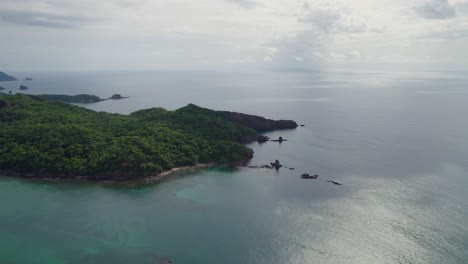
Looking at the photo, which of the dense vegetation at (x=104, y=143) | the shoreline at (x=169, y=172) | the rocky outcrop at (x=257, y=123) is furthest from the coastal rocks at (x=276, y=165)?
the rocky outcrop at (x=257, y=123)

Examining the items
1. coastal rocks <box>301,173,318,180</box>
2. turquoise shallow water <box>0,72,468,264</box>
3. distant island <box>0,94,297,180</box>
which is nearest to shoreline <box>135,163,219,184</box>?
distant island <box>0,94,297,180</box>

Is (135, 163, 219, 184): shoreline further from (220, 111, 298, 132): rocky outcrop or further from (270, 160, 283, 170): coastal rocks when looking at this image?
(220, 111, 298, 132): rocky outcrop

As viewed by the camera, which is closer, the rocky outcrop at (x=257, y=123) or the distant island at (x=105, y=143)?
the distant island at (x=105, y=143)

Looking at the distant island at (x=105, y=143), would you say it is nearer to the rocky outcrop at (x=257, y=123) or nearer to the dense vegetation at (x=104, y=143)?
the dense vegetation at (x=104, y=143)

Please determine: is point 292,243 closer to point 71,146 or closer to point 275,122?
point 71,146

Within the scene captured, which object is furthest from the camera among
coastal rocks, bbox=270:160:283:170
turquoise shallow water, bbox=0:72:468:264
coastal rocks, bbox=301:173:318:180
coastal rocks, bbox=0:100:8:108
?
coastal rocks, bbox=0:100:8:108

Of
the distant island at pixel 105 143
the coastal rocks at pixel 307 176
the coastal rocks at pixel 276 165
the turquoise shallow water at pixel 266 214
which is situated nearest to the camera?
the turquoise shallow water at pixel 266 214

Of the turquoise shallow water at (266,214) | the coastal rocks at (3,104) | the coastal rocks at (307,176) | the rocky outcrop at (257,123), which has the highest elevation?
the coastal rocks at (3,104)
